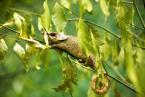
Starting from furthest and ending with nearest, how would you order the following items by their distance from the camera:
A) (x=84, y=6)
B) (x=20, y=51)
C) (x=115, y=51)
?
1. (x=115, y=51)
2. (x=20, y=51)
3. (x=84, y=6)

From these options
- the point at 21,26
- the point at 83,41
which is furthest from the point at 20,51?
the point at 83,41

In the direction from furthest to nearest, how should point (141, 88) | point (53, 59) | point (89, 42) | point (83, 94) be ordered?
point (53, 59), point (83, 94), point (89, 42), point (141, 88)

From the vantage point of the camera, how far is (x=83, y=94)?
12.6 ft

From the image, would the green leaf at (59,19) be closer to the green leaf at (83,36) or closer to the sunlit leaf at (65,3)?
the sunlit leaf at (65,3)

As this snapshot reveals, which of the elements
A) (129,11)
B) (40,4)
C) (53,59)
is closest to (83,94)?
(53,59)

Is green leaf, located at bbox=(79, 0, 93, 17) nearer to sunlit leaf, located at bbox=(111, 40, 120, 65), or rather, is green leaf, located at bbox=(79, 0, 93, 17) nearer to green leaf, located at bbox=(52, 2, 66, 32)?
green leaf, located at bbox=(52, 2, 66, 32)

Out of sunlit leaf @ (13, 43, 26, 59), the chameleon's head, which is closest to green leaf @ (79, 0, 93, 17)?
the chameleon's head

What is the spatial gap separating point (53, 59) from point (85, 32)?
8.82ft

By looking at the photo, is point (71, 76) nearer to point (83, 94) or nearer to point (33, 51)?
point (33, 51)

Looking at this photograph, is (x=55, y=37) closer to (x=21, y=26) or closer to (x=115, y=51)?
(x=21, y=26)

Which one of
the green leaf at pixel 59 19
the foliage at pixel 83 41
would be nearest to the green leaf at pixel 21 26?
the foliage at pixel 83 41

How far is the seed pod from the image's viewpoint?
1.67 m

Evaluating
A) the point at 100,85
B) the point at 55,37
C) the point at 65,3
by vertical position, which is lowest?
the point at 100,85

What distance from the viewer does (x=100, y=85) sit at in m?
1.68
